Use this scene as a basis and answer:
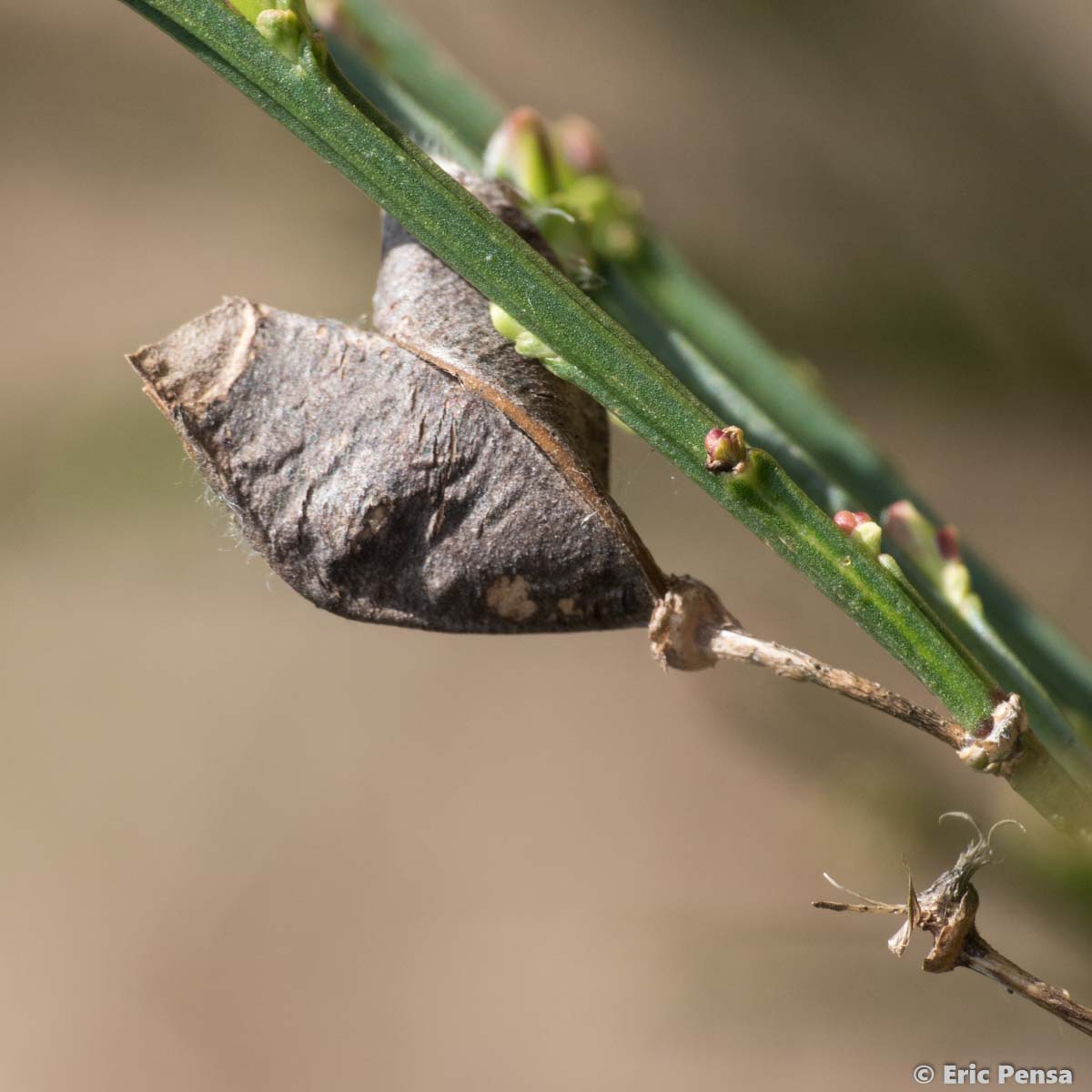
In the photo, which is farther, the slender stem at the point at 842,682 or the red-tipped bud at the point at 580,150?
the red-tipped bud at the point at 580,150

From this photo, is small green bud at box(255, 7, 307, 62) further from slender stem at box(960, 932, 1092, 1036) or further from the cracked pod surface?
slender stem at box(960, 932, 1092, 1036)

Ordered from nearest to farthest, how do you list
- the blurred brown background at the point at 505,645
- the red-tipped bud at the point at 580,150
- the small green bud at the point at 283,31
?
Answer: the small green bud at the point at 283,31 → the red-tipped bud at the point at 580,150 → the blurred brown background at the point at 505,645

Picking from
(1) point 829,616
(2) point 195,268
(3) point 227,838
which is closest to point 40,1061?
(3) point 227,838

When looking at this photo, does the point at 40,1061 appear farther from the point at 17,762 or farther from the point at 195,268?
the point at 195,268

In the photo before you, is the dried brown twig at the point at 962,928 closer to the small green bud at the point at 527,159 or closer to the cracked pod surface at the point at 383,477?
the cracked pod surface at the point at 383,477

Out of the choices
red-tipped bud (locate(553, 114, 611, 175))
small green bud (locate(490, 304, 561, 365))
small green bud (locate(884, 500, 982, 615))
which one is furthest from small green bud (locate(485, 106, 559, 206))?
small green bud (locate(884, 500, 982, 615))

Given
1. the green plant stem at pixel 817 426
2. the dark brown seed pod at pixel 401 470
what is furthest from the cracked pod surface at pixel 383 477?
the green plant stem at pixel 817 426

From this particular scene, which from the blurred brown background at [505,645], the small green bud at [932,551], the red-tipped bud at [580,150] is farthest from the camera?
the blurred brown background at [505,645]
